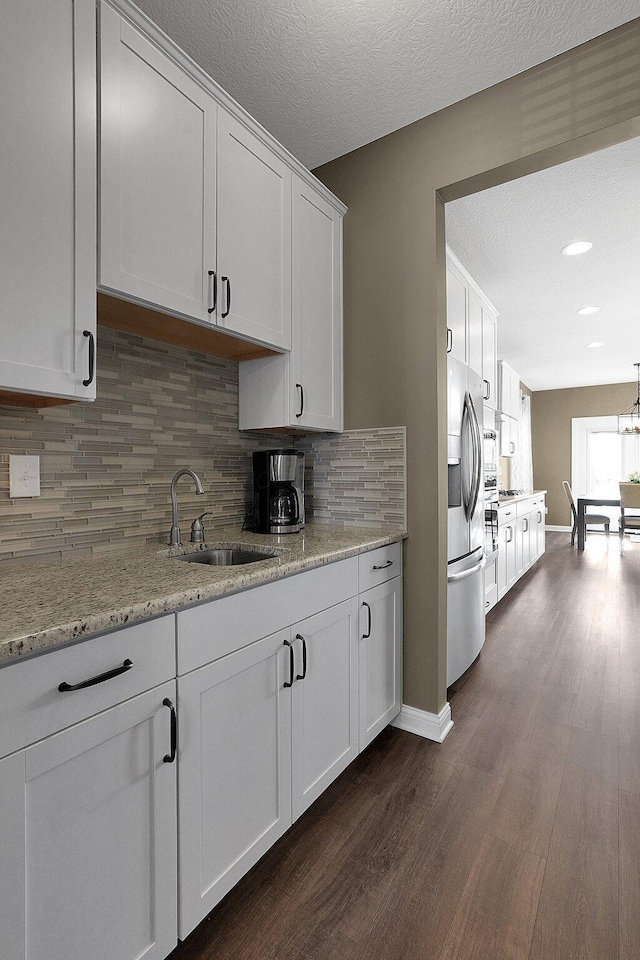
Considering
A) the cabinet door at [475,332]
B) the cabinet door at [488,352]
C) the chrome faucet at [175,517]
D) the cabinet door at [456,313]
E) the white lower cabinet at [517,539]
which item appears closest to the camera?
the chrome faucet at [175,517]

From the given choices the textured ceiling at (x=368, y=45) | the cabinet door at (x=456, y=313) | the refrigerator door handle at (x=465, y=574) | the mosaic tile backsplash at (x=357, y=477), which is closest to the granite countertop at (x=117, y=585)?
the mosaic tile backsplash at (x=357, y=477)

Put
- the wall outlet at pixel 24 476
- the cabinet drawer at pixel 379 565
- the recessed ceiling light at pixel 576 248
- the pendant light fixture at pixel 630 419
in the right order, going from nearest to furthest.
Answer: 1. the wall outlet at pixel 24 476
2. the cabinet drawer at pixel 379 565
3. the recessed ceiling light at pixel 576 248
4. the pendant light fixture at pixel 630 419

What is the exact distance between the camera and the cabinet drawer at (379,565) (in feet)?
6.22

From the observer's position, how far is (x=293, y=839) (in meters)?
1.59

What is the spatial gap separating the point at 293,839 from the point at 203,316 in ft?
5.69

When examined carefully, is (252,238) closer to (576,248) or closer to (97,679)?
(97,679)

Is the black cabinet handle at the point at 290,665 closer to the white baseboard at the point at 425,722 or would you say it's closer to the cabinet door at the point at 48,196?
the cabinet door at the point at 48,196

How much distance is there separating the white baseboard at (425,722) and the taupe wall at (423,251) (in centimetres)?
4

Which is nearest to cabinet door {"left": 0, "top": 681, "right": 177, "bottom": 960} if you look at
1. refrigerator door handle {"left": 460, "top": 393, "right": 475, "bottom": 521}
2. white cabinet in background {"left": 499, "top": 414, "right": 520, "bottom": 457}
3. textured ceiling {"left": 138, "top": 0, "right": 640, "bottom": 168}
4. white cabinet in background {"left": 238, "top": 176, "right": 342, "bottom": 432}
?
white cabinet in background {"left": 238, "top": 176, "right": 342, "bottom": 432}

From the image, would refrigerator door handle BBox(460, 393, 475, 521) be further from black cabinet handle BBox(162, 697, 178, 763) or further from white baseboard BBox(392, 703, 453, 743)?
black cabinet handle BBox(162, 697, 178, 763)

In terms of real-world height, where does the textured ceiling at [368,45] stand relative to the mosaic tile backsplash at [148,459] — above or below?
above

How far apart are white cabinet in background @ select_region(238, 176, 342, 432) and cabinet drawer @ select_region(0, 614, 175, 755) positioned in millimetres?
1230

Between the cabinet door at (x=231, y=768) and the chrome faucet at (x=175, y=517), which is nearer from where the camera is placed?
the cabinet door at (x=231, y=768)

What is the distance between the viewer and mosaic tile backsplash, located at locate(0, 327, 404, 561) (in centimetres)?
151
